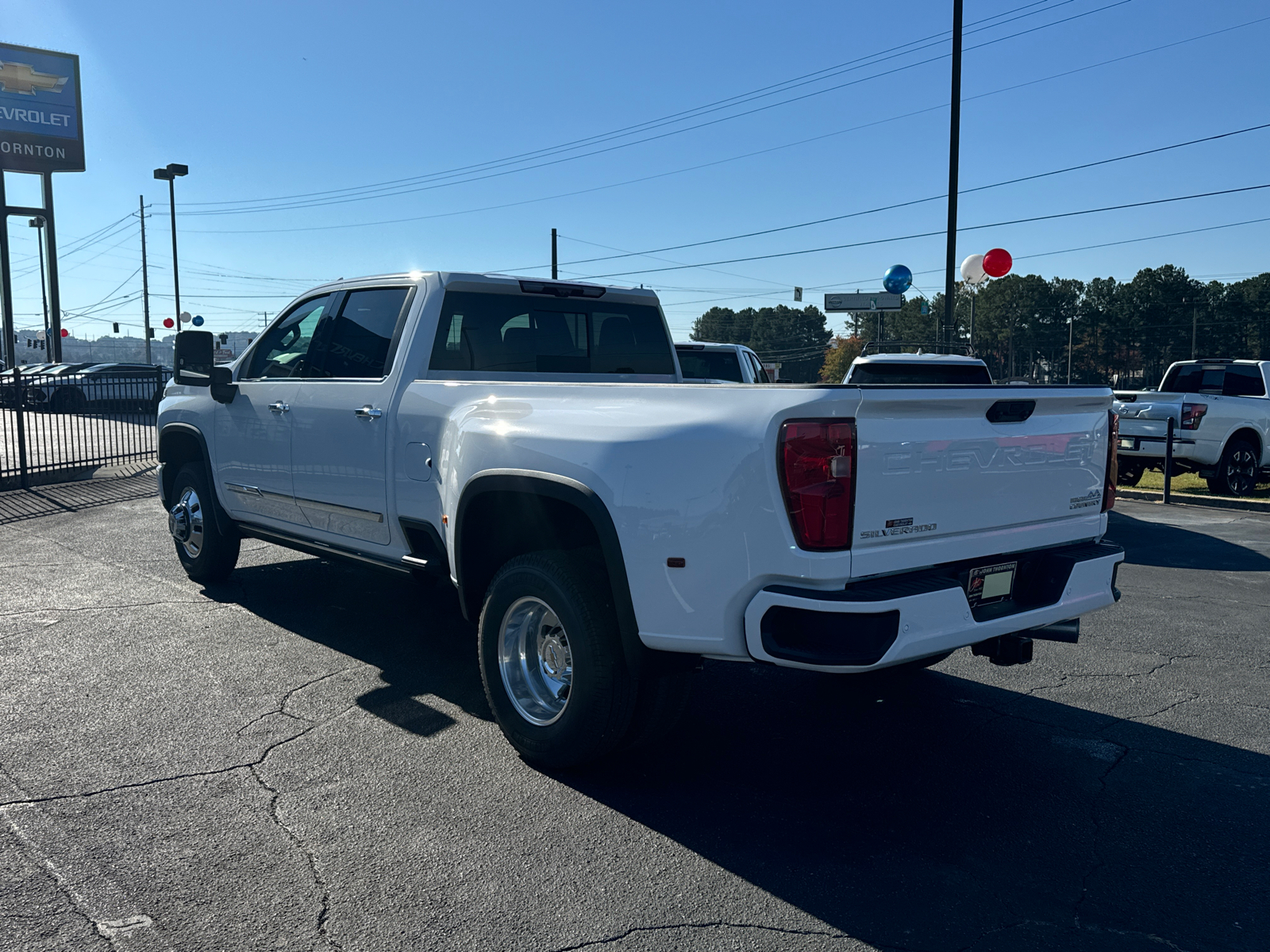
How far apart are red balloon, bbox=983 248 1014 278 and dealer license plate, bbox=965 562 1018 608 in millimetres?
16772

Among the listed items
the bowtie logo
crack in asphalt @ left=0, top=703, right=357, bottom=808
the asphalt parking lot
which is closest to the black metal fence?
the asphalt parking lot

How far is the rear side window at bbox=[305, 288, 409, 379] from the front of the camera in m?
5.32

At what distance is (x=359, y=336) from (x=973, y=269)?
60.4 ft

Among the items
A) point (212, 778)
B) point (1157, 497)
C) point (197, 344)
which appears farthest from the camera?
point (1157, 497)

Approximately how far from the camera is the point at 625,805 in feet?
12.2

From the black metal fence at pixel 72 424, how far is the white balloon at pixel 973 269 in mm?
15707

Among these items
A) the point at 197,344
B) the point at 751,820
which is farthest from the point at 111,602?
the point at 751,820

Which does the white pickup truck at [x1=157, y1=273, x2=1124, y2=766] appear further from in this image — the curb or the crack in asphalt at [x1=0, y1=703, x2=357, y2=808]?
the curb

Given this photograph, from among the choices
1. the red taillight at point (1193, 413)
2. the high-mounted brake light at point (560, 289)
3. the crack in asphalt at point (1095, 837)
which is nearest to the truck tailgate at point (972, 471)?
the crack in asphalt at point (1095, 837)

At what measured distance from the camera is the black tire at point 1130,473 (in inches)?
572

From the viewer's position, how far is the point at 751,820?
359 centimetres

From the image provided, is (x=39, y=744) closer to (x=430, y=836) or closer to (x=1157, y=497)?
(x=430, y=836)

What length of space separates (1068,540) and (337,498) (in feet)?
11.9

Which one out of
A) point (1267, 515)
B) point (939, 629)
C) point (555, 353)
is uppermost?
point (555, 353)
